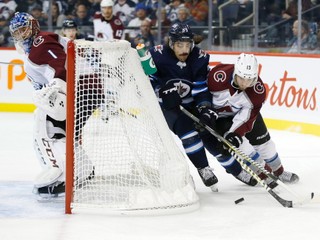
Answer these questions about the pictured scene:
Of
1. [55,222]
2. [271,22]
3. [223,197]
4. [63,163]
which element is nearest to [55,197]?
[63,163]

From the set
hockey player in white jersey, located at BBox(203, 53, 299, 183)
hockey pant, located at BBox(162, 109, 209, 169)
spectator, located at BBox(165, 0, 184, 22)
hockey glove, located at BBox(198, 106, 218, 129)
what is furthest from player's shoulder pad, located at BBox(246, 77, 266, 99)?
spectator, located at BBox(165, 0, 184, 22)

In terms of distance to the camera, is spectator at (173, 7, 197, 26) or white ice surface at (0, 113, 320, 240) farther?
spectator at (173, 7, 197, 26)

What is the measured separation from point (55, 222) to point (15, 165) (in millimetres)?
1826

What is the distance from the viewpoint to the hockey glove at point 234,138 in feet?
15.5

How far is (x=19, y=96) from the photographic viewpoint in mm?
9320

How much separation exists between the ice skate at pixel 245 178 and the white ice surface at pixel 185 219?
45 mm

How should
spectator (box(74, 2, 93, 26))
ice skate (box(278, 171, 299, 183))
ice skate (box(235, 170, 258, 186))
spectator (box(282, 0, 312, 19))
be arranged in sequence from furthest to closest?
spectator (box(74, 2, 93, 26)), spectator (box(282, 0, 312, 19)), ice skate (box(278, 171, 299, 183)), ice skate (box(235, 170, 258, 186))

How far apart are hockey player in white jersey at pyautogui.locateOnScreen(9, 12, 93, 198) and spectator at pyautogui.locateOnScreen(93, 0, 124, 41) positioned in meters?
4.73

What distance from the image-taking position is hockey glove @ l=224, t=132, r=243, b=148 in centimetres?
472

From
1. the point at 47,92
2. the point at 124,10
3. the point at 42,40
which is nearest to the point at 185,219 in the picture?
the point at 47,92

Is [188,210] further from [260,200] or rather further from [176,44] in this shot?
[176,44]

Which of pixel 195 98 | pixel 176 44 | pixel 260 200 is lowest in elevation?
pixel 260 200

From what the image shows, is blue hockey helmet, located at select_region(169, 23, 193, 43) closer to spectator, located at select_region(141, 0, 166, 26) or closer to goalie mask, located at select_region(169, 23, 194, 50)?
goalie mask, located at select_region(169, 23, 194, 50)

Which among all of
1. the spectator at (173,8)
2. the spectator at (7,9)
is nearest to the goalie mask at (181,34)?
the spectator at (173,8)
